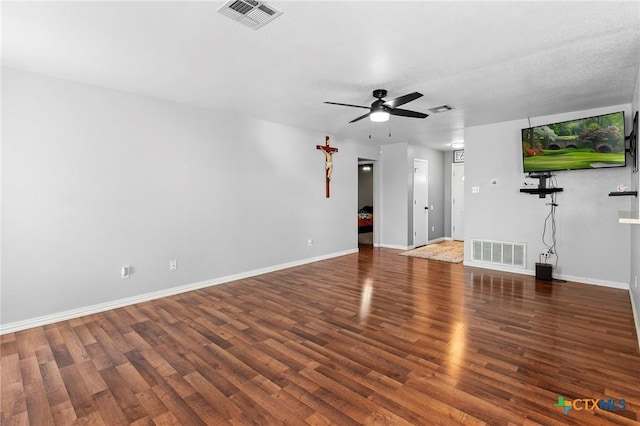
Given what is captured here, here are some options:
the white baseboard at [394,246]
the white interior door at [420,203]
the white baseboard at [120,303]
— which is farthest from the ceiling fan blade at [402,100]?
the white baseboard at [394,246]

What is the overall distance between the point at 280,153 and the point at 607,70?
4.61m

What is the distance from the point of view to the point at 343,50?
9.57 ft

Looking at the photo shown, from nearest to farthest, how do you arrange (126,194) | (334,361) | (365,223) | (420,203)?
(334,361)
(126,194)
(420,203)
(365,223)

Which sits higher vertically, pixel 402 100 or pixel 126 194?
pixel 402 100

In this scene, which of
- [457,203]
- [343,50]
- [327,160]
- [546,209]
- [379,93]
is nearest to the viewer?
[343,50]

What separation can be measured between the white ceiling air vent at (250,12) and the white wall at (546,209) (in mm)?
4863

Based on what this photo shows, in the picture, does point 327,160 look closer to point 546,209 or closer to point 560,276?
point 546,209

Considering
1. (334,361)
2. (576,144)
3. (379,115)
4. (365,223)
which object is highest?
(379,115)

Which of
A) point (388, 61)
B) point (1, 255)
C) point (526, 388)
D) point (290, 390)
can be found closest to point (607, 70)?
point (388, 61)

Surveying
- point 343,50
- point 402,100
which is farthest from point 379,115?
point 343,50

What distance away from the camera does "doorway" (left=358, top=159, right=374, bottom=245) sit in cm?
989

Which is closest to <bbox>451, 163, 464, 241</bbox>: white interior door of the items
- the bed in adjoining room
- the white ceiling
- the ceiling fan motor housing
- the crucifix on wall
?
the bed in adjoining room

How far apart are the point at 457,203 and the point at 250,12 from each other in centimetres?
845

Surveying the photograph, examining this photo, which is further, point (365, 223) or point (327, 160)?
point (365, 223)
